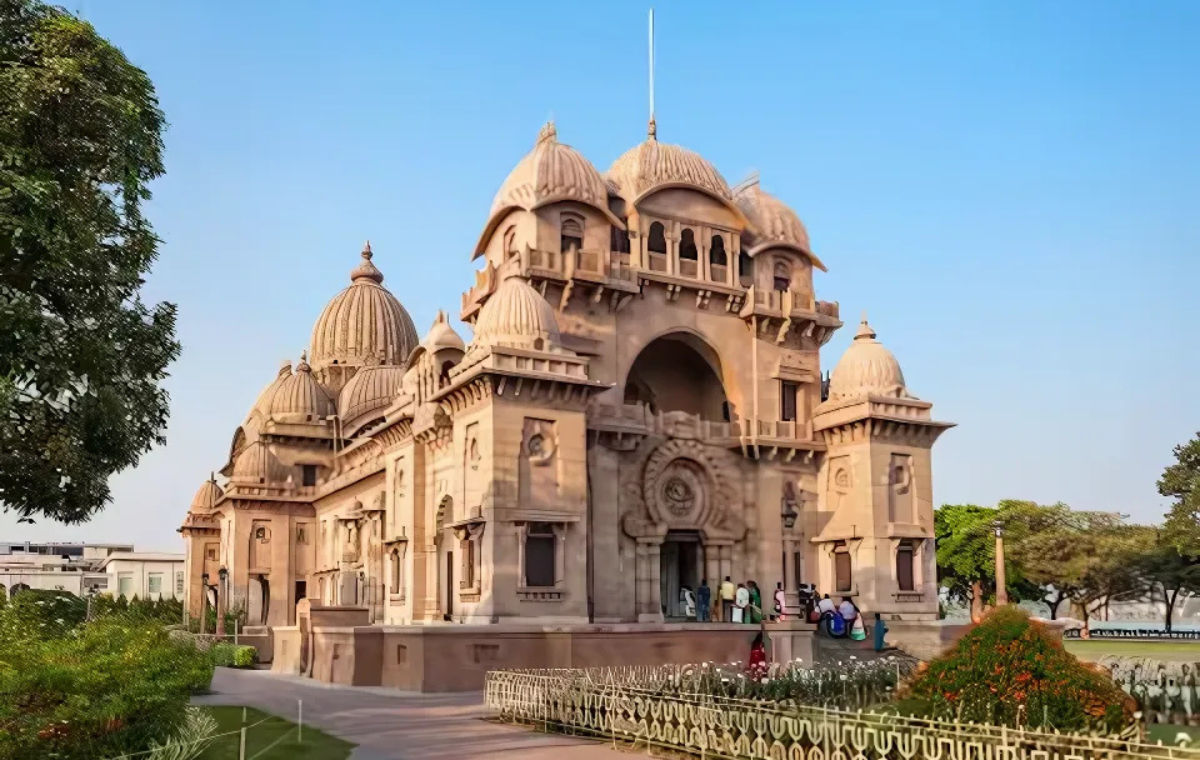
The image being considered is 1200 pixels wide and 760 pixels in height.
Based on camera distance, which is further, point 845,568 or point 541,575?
point 845,568

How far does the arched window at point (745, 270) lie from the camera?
3916cm

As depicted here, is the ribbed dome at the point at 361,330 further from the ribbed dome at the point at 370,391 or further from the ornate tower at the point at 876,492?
the ornate tower at the point at 876,492

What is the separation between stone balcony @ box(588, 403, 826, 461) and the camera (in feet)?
115

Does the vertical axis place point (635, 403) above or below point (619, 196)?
below

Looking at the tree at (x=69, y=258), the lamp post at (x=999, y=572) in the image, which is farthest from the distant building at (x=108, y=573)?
the tree at (x=69, y=258)

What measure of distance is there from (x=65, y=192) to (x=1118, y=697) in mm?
14045

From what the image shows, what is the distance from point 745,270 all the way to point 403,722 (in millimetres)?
24257

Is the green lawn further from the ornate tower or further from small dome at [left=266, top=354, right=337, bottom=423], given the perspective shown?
small dome at [left=266, top=354, right=337, bottom=423]

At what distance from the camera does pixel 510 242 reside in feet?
120

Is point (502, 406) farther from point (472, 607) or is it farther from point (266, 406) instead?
point (266, 406)

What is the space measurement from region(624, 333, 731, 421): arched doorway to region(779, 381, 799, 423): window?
1875mm

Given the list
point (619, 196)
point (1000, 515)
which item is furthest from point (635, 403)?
point (1000, 515)

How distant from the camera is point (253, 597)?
51281mm

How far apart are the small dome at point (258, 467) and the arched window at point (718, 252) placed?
24.4m
